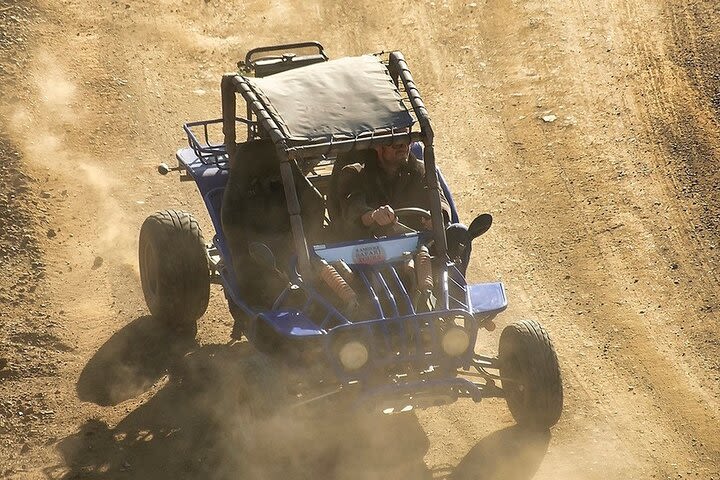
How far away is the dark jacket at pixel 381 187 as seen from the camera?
30.4 ft

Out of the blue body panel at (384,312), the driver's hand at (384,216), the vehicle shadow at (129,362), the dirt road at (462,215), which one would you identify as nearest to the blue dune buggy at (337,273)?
the blue body panel at (384,312)

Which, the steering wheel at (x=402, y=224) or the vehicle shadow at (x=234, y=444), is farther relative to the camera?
the steering wheel at (x=402, y=224)

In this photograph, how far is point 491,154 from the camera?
1372cm

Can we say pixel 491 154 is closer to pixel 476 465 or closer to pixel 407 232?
pixel 407 232

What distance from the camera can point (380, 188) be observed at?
30.5 feet

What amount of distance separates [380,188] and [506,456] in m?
2.54

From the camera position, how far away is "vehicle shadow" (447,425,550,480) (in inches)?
329

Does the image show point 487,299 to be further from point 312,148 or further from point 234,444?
point 234,444

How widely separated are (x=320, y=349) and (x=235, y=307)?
1455mm

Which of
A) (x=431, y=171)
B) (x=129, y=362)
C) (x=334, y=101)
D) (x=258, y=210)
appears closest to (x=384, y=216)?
(x=431, y=171)

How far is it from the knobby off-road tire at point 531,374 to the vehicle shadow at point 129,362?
3.19 m

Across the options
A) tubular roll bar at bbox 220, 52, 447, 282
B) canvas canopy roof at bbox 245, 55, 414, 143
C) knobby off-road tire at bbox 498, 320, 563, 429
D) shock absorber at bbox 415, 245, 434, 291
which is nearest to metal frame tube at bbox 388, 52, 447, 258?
tubular roll bar at bbox 220, 52, 447, 282

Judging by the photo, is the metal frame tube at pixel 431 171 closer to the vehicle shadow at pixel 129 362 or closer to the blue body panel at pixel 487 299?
the blue body panel at pixel 487 299

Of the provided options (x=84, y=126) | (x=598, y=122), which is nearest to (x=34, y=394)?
(x=84, y=126)
